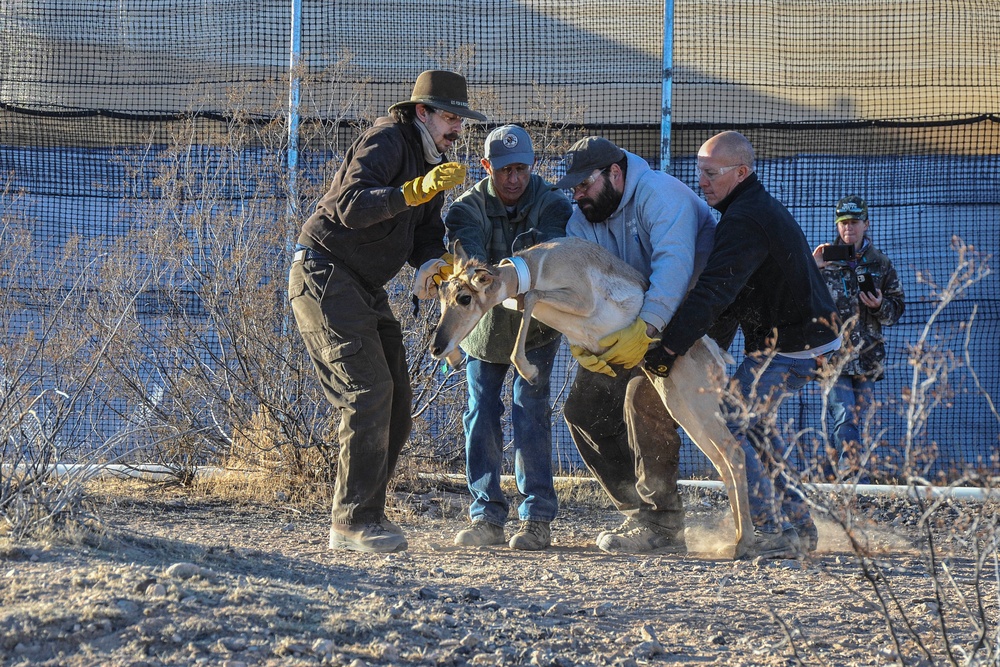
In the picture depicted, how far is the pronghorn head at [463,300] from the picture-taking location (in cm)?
500

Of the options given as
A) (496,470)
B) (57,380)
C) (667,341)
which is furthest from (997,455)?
(57,380)

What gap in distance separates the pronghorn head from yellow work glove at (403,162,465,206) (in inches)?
15.7

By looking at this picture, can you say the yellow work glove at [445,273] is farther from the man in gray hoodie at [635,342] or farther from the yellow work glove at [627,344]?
the yellow work glove at [627,344]

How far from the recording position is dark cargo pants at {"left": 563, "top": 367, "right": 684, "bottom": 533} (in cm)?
557

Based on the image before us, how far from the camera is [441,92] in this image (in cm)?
538

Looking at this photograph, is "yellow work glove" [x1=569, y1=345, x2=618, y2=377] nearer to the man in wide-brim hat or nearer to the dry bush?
the man in wide-brim hat

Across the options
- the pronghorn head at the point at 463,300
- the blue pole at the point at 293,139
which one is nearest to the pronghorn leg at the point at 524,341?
the pronghorn head at the point at 463,300

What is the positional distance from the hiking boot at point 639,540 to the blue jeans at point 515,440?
337 mm

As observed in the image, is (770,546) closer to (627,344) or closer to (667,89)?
(627,344)

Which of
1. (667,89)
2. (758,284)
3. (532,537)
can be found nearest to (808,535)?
(758,284)

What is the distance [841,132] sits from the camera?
372 inches

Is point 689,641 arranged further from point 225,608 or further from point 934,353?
point 225,608

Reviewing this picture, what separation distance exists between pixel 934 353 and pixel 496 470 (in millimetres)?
2897

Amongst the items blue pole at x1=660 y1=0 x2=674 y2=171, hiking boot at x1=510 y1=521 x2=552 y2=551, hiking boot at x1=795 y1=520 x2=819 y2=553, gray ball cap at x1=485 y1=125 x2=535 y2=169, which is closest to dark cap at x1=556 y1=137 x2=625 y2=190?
gray ball cap at x1=485 y1=125 x2=535 y2=169
